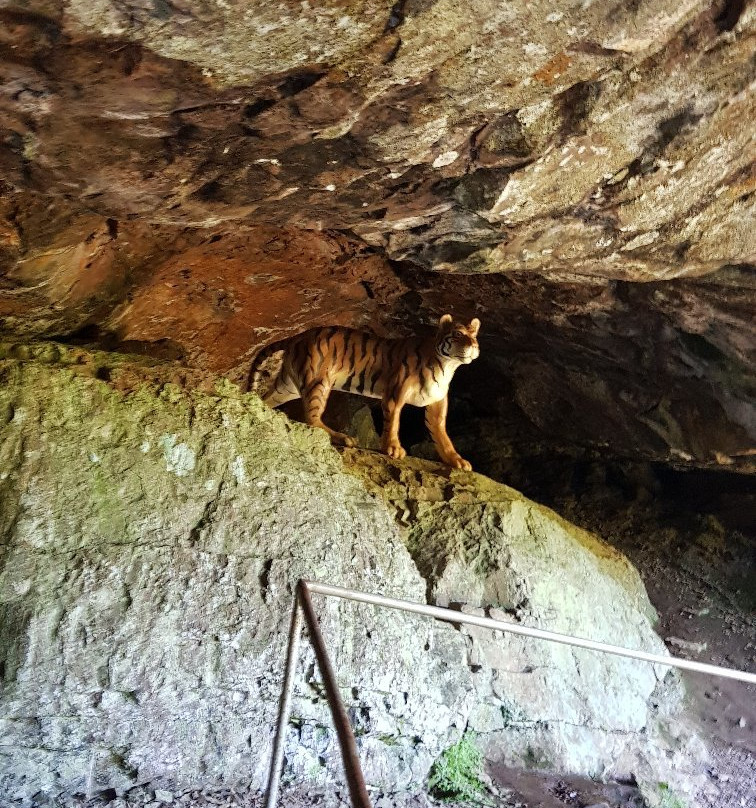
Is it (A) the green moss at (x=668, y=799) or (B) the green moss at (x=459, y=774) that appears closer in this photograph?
(B) the green moss at (x=459, y=774)

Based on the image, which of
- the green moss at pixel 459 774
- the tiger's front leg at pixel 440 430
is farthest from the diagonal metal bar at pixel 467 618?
the tiger's front leg at pixel 440 430

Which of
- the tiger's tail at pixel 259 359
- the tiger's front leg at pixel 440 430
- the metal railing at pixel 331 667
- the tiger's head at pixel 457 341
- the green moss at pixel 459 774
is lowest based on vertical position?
the green moss at pixel 459 774

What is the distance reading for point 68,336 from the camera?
391cm

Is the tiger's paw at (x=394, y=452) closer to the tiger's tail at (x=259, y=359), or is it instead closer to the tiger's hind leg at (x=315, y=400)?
the tiger's hind leg at (x=315, y=400)

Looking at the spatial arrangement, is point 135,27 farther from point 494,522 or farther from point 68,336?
point 494,522

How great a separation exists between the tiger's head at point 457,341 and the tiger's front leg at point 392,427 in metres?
0.43

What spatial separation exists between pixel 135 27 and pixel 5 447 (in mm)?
1759

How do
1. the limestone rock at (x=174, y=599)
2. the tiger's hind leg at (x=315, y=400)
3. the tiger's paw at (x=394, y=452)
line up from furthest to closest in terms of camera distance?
1. the tiger's hind leg at (x=315, y=400)
2. the tiger's paw at (x=394, y=452)
3. the limestone rock at (x=174, y=599)

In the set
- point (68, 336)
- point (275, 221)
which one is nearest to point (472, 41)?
point (275, 221)

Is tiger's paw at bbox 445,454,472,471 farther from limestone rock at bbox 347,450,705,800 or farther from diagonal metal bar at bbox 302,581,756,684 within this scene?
diagonal metal bar at bbox 302,581,756,684

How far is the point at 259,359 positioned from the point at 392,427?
132 cm

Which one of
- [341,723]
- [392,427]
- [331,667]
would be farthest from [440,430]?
[341,723]

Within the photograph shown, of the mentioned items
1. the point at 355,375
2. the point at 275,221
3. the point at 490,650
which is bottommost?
the point at 490,650

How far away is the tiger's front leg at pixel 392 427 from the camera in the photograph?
15.1 feet
